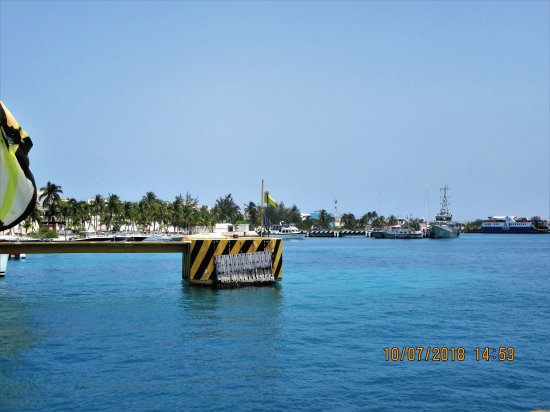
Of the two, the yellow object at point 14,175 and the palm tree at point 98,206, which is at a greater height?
the palm tree at point 98,206

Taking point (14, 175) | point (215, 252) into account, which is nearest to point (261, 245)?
point (215, 252)

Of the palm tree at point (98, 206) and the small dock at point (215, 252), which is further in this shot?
the palm tree at point (98, 206)

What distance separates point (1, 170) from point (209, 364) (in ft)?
40.6

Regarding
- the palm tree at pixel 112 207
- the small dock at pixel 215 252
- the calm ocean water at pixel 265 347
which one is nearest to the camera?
the calm ocean water at pixel 265 347

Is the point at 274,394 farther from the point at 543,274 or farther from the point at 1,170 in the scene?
the point at 543,274

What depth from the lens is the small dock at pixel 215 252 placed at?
42625mm

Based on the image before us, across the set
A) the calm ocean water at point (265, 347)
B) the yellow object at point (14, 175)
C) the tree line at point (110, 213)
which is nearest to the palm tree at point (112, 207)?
the tree line at point (110, 213)

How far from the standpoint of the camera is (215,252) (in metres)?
42.8

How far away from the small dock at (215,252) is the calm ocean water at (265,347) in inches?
61.8

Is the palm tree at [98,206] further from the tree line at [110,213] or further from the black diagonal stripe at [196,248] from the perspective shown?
the black diagonal stripe at [196,248]

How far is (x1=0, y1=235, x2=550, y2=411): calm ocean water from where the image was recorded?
56.0 ft

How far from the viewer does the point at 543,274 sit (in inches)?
2466

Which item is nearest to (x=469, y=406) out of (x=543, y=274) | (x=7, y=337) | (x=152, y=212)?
(x=7, y=337)

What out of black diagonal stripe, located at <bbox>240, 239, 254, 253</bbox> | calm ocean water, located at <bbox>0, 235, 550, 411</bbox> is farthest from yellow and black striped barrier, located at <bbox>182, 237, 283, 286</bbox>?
calm ocean water, located at <bbox>0, 235, 550, 411</bbox>
